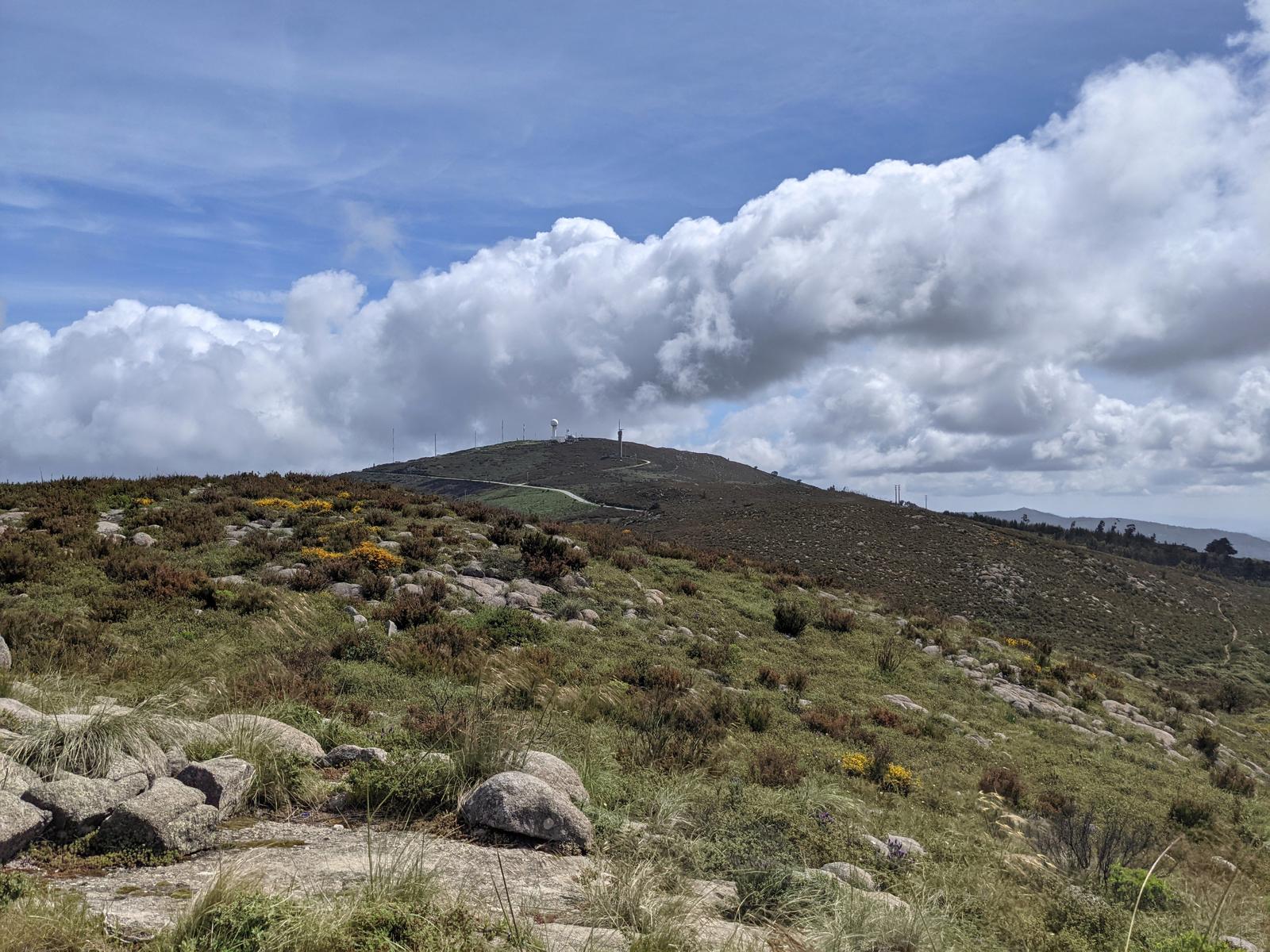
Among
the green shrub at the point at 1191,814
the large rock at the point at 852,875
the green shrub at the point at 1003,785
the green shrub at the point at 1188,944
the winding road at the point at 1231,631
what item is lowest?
the winding road at the point at 1231,631

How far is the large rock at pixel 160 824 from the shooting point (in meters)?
4.57

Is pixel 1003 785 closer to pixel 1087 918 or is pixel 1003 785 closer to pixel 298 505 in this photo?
pixel 1087 918

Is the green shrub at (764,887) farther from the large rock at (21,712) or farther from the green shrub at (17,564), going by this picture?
the green shrub at (17,564)

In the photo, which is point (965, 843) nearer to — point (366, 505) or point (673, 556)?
point (673, 556)

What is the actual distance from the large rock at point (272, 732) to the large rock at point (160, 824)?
1.50 m

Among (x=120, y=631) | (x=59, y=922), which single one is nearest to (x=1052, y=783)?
(x=59, y=922)

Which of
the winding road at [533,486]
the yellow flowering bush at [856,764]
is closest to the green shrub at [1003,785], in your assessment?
the yellow flowering bush at [856,764]

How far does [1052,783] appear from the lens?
12.1m

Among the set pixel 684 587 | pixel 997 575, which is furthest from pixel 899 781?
pixel 997 575

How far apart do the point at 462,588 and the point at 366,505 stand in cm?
751

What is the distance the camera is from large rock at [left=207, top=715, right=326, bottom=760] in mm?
6449

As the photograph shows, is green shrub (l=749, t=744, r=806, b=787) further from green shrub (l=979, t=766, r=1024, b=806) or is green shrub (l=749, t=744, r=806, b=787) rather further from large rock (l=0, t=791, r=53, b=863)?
large rock (l=0, t=791, r=53, b=863)

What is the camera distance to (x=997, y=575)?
1752 inches

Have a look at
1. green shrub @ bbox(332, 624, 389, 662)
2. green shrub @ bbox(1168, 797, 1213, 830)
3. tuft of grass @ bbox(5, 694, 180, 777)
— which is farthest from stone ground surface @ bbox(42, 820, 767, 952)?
green shrub @ bbox(1168, 797, 1213, 830)
